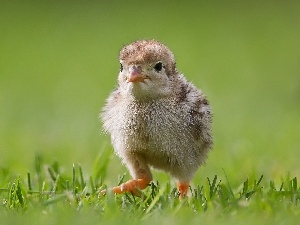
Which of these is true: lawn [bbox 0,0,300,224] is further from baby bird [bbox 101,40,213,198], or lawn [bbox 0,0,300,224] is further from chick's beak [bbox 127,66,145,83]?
chick's beak [bbox 127,66,145,83]

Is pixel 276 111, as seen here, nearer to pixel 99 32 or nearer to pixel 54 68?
pixel 54 68

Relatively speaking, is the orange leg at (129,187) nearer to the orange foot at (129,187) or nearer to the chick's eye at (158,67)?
the orange foot at (129,187)

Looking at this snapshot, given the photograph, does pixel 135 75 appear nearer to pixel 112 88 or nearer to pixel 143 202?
pixel 143 202

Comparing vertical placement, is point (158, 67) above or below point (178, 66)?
below

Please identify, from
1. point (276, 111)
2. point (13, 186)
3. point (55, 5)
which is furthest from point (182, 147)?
point (55, 5)

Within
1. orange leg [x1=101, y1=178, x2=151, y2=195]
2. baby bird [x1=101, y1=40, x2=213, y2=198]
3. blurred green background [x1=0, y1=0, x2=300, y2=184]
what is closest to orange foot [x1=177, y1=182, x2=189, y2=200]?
baby bird [x1=101, y1=40, x2=213, y2=198]

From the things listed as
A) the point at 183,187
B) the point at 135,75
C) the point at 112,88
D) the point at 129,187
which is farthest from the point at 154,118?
the point at 112,88
